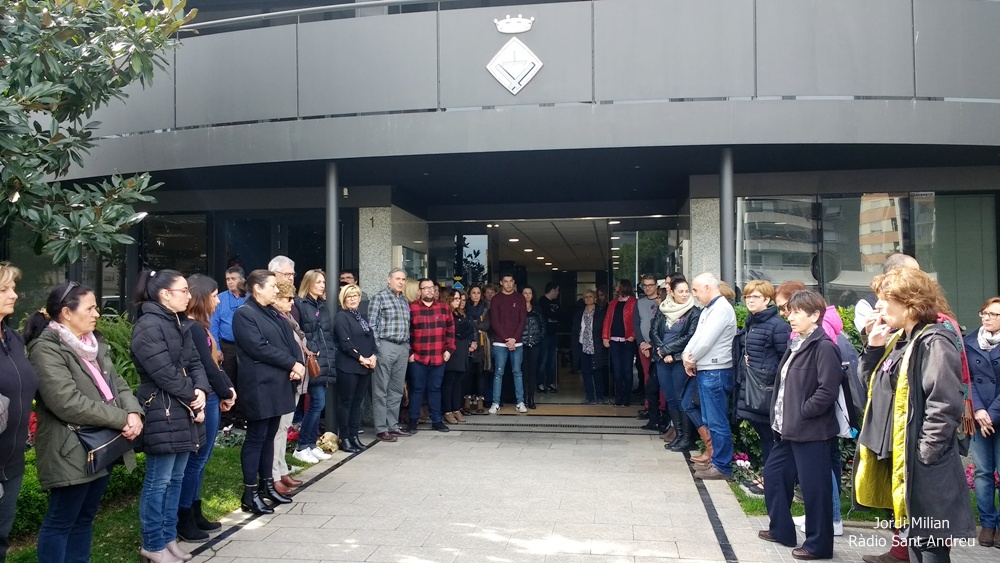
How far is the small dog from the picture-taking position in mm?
8102

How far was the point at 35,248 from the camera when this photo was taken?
5453mm

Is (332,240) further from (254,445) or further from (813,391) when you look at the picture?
(813,391)

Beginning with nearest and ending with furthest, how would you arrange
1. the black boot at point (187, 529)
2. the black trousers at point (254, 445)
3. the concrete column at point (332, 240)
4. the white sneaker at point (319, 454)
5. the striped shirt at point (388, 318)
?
the black boot at point (187, 529)
the black trousers at point (254, 445)
the white sneaker at point (319, 454)
the striped shirt at point (388, 318)
the concrete column at point (332, 240)

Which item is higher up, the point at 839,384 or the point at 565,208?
the point at 565,208

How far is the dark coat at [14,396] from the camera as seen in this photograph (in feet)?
12.1

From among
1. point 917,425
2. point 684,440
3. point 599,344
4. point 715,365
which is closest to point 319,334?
point 715,365

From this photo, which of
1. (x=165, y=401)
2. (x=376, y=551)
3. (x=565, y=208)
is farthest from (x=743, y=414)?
(x=565, y=208)

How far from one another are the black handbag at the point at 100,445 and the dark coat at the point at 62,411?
27 mm

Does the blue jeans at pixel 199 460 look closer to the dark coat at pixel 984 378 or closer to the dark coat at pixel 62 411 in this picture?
the dark coat at pixel 62 411

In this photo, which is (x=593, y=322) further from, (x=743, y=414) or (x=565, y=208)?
(x=743, y=414)

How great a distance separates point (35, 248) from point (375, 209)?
5334 mm

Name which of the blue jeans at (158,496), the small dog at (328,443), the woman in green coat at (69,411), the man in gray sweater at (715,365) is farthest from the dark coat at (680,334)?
the woman in green coat at (69,411)

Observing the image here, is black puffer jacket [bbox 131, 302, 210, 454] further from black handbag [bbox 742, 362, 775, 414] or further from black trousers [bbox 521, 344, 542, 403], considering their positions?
black trousers [bbox 521, 344, 542, 403]

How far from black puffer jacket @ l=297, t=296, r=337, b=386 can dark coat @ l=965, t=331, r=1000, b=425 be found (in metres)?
5.51
